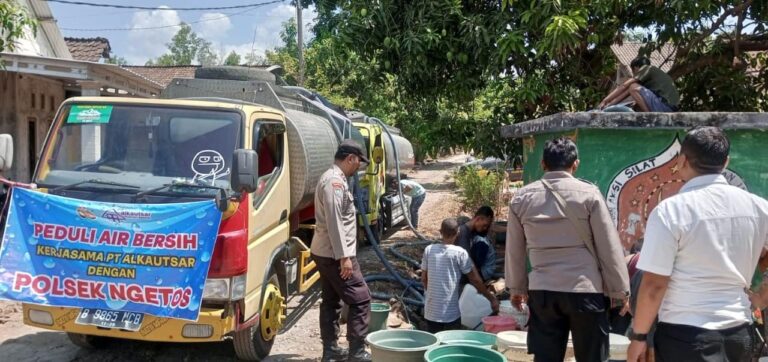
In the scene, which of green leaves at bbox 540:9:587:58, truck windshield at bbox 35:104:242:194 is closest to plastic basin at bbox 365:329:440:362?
truck windshield at bbox 35:104:242:194

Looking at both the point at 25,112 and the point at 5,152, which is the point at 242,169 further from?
the point at 25,112

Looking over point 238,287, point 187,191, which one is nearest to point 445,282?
point 238,287

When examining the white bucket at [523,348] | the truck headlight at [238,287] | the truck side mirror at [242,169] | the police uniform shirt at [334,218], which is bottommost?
the white bucket at [523,348]

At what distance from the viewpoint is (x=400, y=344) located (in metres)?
4.66

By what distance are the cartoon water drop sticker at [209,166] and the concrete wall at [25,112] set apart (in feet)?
24.9

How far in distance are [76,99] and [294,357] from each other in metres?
2.76

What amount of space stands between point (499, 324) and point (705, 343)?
8.57 feet

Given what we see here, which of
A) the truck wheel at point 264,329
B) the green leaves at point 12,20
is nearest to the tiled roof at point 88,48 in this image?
the green leaves at point 12,20

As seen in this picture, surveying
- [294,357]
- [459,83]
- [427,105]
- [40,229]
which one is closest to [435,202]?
[427,105]

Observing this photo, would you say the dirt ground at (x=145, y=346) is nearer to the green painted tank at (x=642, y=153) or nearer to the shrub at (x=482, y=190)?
the green painted tank at (x=642, y=153)

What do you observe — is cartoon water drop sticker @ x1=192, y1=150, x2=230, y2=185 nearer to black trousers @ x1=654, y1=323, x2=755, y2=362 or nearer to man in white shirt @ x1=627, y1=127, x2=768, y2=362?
man in white shirt @ x1=627, y1=127, x2=768, y2=362

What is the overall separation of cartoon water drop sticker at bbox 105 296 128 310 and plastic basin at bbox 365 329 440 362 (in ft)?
5.55

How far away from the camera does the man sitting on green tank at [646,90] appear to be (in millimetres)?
5902

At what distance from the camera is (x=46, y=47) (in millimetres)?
13922
